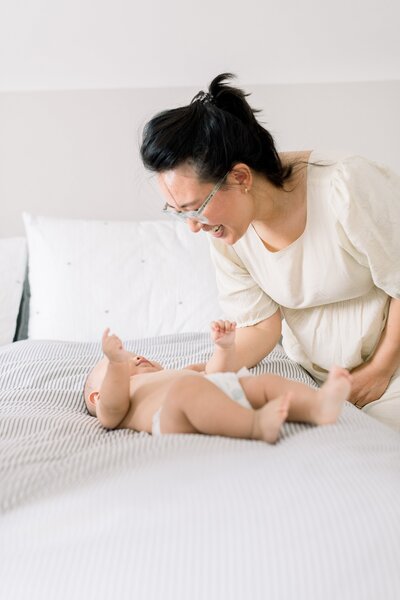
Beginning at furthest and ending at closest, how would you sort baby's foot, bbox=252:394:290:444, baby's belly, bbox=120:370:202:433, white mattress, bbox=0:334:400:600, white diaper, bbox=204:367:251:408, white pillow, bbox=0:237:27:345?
white pillow, bbox=0:237:27:345 < baby's belly, bbox=120:370:202:433 < white diaper, bbox=204:367:251:408 < baby's foot, bbox=252:394:290:444 < white mattress, bbox=0:334:400:600

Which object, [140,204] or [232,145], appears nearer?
[232,145]

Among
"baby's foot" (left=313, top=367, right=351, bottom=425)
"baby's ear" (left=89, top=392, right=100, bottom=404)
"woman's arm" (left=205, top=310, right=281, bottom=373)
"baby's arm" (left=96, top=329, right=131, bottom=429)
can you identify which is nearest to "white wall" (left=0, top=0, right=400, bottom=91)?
"woman's arm" (left=205, top=310, right=281, bottom=373)

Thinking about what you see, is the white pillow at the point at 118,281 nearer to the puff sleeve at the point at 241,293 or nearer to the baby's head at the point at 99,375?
the puff sleeve at the point at 241,293

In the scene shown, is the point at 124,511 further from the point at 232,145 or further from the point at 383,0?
the point at 383,0

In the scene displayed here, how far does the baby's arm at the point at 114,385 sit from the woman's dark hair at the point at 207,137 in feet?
1.23

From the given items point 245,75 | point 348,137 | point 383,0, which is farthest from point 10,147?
point 383,0

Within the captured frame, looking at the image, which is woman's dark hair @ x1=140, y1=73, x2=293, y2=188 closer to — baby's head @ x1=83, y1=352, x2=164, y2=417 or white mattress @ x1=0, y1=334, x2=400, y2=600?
baby's head @ x1=83, y1=352, x2=164, y2=417

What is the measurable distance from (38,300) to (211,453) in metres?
1.57

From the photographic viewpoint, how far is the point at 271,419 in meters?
1.14

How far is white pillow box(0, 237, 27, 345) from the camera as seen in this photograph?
2.55 meters

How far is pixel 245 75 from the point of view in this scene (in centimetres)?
276

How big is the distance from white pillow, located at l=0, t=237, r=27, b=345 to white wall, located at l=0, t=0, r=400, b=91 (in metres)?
0.64

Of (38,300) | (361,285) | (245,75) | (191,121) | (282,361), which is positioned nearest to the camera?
(191,121)

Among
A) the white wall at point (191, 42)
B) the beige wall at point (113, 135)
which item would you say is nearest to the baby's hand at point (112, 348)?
the beige wall at point (113, 135)
